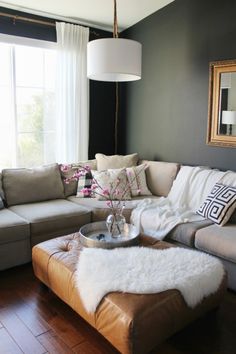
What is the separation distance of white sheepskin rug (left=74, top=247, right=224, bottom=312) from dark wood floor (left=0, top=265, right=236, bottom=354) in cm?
30

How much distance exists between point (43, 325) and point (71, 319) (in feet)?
0.60

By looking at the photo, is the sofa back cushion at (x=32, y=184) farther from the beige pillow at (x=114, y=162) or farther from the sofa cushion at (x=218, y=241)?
the sofa cushion at (x=218, y=241)

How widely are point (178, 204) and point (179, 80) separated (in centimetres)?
148

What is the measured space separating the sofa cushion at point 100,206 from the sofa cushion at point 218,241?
2.69ft

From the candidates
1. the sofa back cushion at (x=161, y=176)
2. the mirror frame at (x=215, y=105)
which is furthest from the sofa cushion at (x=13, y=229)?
the mirror frame at (x=215, y=105)

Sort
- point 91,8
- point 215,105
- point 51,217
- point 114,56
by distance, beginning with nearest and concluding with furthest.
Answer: point 114,56 → point 51,217 → point 215,105 → point 91,8

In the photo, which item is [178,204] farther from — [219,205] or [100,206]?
[100,206]

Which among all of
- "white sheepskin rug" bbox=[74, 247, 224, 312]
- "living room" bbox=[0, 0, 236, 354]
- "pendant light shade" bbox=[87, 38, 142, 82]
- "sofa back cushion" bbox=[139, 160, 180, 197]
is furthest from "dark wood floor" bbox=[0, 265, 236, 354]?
"pendant light shade" bbox=[87, 38, 142, 82]

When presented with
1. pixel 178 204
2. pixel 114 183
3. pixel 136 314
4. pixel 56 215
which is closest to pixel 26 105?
pixel 114 183

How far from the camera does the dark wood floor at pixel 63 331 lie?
1.88 meters

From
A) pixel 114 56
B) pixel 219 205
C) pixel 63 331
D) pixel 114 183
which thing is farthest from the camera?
pixel 114 183

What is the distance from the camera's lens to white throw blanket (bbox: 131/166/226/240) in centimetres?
289

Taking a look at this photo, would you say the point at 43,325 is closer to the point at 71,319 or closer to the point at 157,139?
the point at 71,319

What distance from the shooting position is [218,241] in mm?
2484
